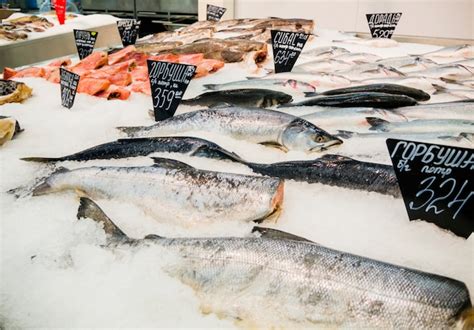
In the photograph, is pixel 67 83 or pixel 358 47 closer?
pixel 67 83

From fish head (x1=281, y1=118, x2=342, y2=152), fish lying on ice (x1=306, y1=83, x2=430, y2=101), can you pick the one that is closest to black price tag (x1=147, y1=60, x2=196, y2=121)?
fish head (x1=281, y1=118, x2=342, y2=152)

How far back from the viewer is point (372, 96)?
7.66 feet

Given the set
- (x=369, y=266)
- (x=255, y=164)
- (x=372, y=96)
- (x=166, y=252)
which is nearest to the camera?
(x=369, y=266)

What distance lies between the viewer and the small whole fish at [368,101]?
91.0 inches

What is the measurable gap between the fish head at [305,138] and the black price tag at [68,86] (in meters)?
1.49

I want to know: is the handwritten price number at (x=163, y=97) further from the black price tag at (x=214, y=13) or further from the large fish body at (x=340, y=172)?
the black price tag at (x=214, y=13)

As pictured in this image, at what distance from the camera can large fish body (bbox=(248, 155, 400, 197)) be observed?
1.50 meters

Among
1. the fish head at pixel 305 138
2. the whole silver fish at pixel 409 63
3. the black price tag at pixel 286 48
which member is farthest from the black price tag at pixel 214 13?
the fish head at pixel 305 138

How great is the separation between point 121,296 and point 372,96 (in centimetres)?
186

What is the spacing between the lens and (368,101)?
232cm

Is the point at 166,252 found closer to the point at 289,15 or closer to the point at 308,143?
the point at 308,143

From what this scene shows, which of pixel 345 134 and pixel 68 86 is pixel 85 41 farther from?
pixel 345 134

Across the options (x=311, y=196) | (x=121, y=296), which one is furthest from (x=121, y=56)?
(x=121, y=296)

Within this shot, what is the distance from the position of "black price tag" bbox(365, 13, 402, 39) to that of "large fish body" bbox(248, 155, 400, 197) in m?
3.41
